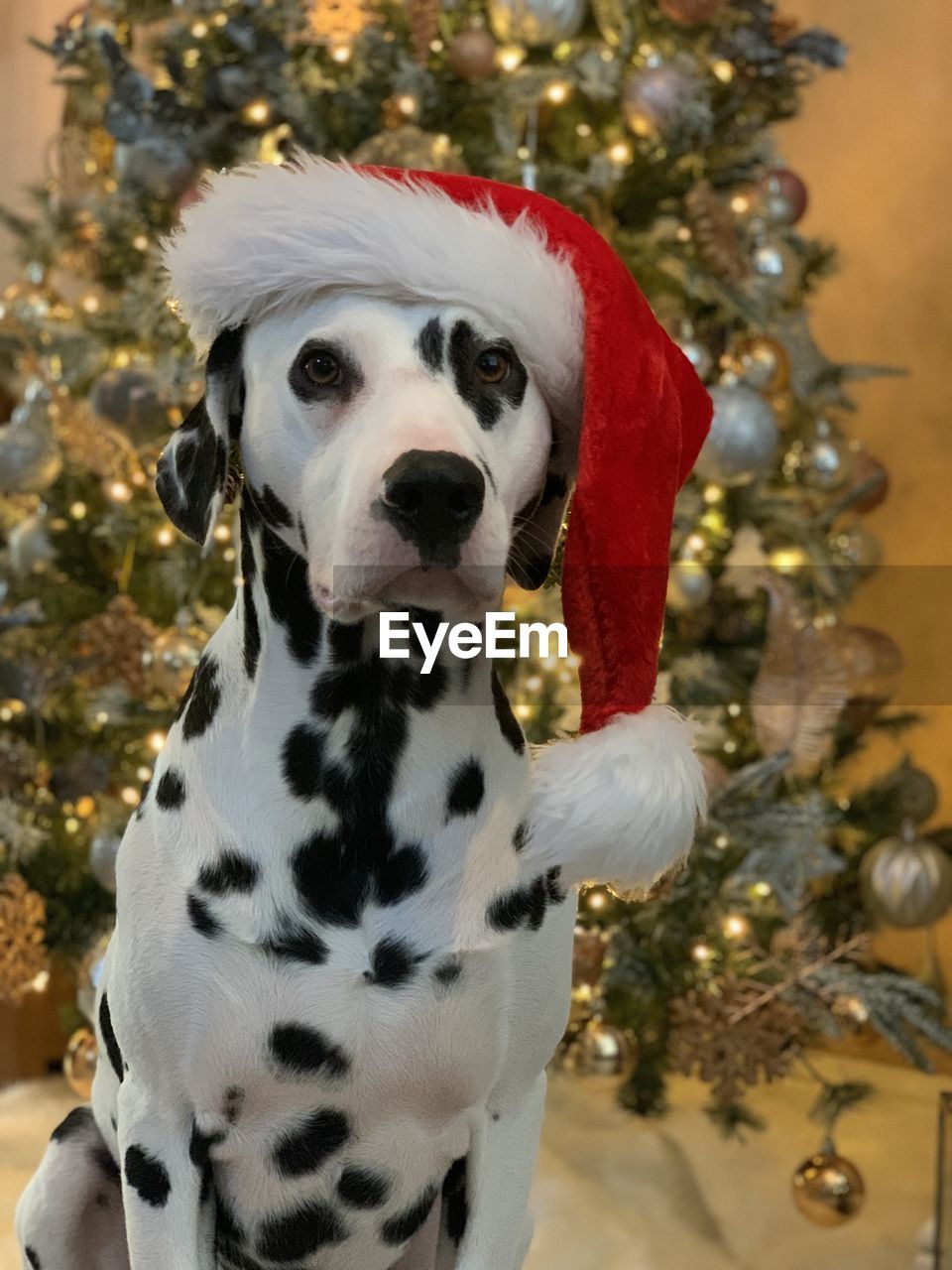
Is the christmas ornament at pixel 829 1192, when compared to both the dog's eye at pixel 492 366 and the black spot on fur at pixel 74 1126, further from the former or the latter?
the dog's eye at pixel 492 366

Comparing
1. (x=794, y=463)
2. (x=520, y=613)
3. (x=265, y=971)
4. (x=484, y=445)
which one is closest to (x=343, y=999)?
(x=265, y=971)

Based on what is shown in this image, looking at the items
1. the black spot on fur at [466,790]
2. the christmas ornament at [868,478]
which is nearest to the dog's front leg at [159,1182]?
the black spot on fur at [466,790]

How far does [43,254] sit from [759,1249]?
257cm

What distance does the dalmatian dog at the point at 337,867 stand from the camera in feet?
4.17

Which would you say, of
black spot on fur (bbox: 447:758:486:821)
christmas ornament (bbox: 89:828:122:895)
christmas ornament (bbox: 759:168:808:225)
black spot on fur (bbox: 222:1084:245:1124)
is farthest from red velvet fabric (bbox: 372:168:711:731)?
christmas ornament (bbox: 759:168:808:225)

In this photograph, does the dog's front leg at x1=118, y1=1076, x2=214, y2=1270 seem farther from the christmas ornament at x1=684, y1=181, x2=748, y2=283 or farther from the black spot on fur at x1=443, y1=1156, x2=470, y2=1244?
the christmas ornament at x1=684, y1=181, x2=748, y2=283

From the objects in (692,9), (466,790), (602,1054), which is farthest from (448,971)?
(692,9)

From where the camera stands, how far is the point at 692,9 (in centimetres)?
292

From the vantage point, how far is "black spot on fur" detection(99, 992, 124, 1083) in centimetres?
142

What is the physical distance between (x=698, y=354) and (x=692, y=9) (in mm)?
687

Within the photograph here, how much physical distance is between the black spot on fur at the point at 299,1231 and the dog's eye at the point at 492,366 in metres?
0.76

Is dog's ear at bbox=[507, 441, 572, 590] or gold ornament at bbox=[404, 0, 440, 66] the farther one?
gold ornament at bbox=[404, 0, 440, 66]

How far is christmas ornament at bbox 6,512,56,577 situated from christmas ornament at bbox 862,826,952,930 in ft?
5.98

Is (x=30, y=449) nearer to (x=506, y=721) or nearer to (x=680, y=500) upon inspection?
(x=680, y=500)
